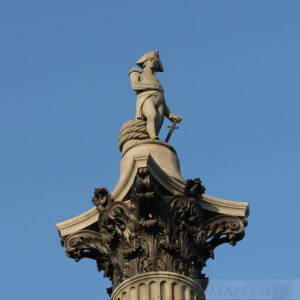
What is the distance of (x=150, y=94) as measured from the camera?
32.4m

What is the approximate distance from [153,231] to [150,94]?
18.6ft

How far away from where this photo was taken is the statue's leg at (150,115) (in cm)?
3121

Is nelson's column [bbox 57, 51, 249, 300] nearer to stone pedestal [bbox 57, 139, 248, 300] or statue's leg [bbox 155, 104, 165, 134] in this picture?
stone pedestal [bbox 57, 139, 248, 300]

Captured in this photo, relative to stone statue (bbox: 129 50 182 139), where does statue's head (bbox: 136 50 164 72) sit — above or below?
above

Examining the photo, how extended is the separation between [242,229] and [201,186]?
5.25 feet

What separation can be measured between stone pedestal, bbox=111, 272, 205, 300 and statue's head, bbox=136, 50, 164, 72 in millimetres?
8526

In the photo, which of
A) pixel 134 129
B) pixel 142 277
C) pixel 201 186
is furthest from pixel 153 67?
pixel 142 277

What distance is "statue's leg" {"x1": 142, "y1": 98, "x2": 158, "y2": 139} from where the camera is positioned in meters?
31.2

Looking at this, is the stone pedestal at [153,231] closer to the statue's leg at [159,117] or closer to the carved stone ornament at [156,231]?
the carved stone ornament at [156,231]

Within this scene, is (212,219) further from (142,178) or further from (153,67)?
(153,67)

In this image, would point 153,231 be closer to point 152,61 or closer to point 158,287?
point 158,287

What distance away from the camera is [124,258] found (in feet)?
92.3

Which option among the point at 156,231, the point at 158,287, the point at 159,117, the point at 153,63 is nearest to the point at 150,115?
the point at 159,117

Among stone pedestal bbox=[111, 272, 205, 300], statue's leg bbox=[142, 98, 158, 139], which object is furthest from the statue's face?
stone pedestal bbox=[111, 272, 205, 300]
